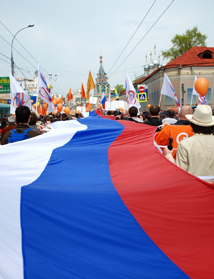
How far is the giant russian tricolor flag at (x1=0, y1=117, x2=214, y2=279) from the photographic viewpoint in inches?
85.4

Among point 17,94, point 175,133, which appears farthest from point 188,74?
point 175,133

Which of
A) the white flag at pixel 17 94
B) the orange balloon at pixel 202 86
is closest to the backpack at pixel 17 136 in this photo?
the orange balloon at pixel 202 86

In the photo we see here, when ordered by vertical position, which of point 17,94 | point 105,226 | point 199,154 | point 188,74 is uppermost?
point 188,74

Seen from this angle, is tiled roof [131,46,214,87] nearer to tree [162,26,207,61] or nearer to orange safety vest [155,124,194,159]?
tree [162,26,207,61]

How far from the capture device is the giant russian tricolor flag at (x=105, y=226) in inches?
85.4

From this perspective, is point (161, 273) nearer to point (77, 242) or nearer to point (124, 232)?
point (124, 232)

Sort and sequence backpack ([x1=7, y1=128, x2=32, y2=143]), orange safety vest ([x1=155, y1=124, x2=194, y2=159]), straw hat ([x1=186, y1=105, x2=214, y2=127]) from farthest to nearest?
backpack ([x1=7, y1=128, x2=32, y2=143])
orange safety vest ([x1=155, y1=124, x2=194, y2=159])
straw hat ([x1=186, y1=105, x2=214, y2=127])

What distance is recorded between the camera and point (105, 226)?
7.70ft

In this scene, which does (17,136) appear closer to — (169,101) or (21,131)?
(21,131)

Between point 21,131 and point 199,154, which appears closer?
point 199,154

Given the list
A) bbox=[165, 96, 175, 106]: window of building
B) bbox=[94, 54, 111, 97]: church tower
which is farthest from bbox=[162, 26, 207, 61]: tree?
bbox=[94, 54, 111, 97]: church tower

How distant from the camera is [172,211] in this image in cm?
243

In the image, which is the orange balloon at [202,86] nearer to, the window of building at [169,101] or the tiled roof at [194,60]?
the window of building at [169,101]

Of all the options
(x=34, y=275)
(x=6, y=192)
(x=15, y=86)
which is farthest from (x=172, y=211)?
(x=15, y=86)
